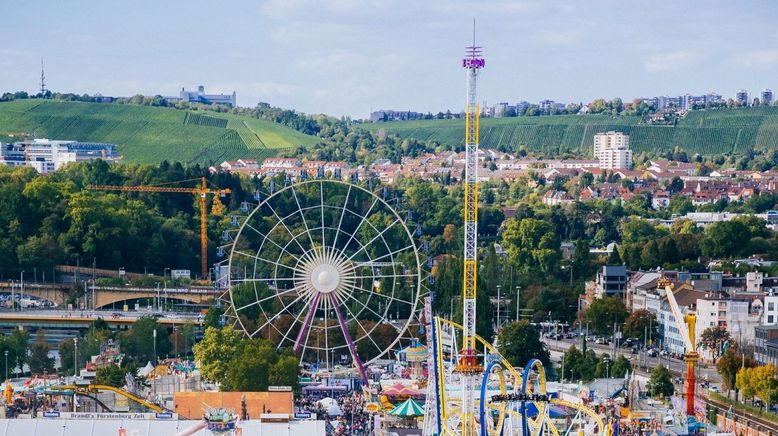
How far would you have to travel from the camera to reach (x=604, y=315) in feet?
257

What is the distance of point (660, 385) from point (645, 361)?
1170 cm

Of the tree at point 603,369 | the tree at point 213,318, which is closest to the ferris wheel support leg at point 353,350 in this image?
the tree at point 603,369

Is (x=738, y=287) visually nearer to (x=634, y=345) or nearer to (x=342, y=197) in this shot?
(x=634, y=345)

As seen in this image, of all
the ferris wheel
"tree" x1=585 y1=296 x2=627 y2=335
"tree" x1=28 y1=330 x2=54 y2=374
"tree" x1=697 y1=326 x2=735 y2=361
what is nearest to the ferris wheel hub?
the ferris wheel

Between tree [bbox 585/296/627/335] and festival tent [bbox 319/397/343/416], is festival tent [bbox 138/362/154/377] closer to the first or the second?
festival tent [bbox 319/397/343/416]

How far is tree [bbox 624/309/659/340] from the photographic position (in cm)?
7681

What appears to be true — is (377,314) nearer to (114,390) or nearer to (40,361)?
(40,361)

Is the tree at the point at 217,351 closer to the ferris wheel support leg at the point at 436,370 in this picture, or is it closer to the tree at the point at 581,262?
the ferris wheel support leg at the point at 436,370

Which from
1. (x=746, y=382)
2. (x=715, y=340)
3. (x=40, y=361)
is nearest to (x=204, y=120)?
(x=715, y=340)

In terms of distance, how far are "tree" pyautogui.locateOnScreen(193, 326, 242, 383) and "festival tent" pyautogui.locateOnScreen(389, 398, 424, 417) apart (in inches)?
293

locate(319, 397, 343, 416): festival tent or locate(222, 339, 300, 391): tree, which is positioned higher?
locate(222, 339, 300, 391): tree

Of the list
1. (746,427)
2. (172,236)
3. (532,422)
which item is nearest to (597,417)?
(532,422)

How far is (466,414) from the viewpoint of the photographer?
1683 inches

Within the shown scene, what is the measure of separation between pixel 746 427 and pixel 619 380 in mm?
8146
